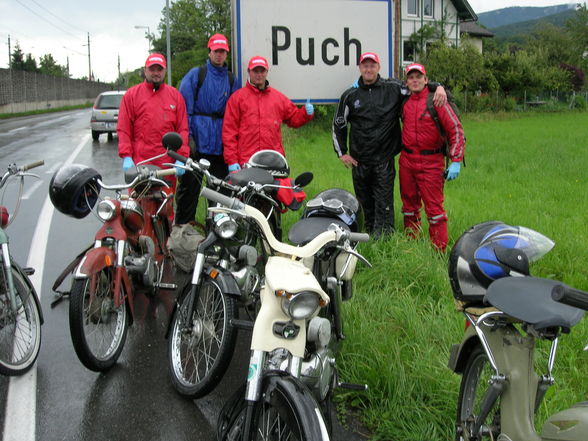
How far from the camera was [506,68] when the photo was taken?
148ft

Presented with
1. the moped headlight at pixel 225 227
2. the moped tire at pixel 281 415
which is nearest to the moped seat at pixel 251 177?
the moped headlight at pixel 225 227

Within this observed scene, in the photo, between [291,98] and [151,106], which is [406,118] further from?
[151,106]

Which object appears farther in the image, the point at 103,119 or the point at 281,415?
the point at 103,119

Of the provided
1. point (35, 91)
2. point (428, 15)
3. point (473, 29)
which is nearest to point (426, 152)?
point (428, 15)

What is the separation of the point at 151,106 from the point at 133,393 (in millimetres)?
3315

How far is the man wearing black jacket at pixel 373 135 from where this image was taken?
22.2 ft

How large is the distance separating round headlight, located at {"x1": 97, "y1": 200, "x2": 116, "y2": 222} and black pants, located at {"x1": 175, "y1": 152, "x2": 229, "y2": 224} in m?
2.52

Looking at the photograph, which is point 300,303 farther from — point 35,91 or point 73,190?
point 35,91

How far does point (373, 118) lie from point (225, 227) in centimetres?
342

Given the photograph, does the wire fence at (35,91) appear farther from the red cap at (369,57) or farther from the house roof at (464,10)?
the red cap at (369,57)

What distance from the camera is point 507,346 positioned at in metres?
2.68

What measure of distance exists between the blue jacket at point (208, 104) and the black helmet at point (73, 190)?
90.1 inches

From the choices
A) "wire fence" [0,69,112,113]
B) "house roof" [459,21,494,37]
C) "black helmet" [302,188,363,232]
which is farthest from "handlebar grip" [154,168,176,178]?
"house roof" [459,21,494,37]

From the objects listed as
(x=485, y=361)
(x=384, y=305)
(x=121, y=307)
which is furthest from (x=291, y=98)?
(x=485, y=361)
